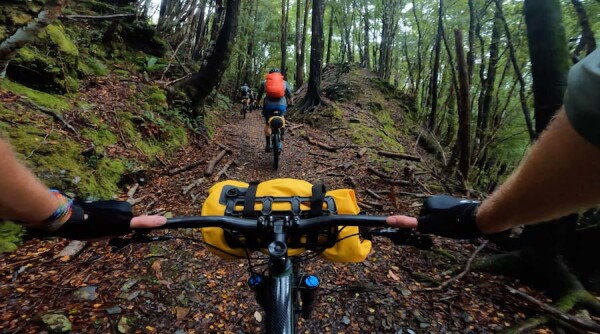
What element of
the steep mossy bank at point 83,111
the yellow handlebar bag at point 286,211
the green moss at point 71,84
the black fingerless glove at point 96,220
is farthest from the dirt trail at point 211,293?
the green moss at point 71,84

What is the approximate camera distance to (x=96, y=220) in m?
1.49

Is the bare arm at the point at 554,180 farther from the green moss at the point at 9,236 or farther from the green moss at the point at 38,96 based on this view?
the green moss at the point at 38,96

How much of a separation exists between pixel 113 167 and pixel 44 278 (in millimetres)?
2615

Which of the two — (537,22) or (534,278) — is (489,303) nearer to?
(534,278)

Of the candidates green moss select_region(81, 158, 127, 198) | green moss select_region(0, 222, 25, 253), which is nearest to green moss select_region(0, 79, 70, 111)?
green moss select_region(81, 158, 127, 198)

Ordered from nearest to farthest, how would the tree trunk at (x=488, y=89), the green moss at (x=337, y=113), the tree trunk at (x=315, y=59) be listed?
1. the tree trunk at (x=488, y=89)
2. the green moss at (x=337, y=113)
3. the tree trunk at (x=315, y=59)

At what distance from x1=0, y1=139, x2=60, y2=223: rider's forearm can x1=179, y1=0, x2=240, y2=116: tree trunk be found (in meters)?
8.76

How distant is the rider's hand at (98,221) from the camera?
143cm

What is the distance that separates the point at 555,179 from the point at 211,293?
3.85 metres

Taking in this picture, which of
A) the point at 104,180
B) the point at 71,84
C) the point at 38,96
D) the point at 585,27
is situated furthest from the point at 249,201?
the point at 71,84

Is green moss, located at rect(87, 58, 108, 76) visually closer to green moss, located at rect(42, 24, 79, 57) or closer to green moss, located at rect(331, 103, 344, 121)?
green moss, located at rect(42, 24, 79, 57)

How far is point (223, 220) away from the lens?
5.28 feet

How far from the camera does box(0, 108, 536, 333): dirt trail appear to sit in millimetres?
3217

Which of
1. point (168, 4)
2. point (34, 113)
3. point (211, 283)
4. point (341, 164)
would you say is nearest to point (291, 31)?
point (168, 4)
